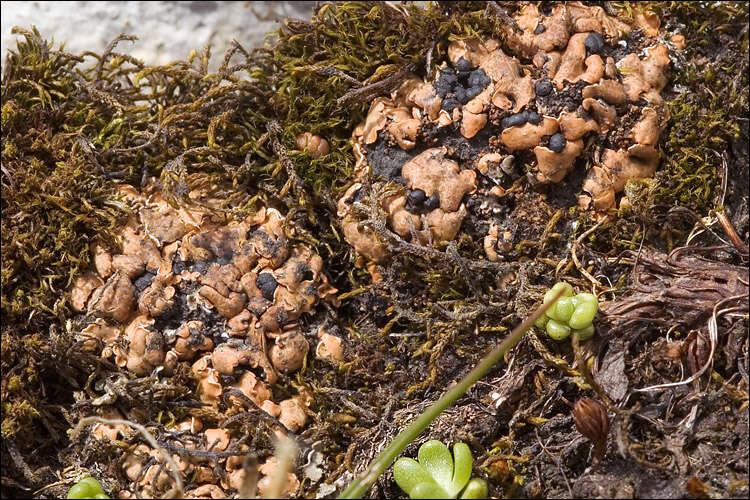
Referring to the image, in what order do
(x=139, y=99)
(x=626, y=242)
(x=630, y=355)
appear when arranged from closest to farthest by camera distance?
(x=630, y=355), (x=626, y=242), (x=139, y=99)

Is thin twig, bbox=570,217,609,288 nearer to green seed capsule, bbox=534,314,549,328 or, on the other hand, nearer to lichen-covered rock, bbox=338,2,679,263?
lichen-covered rock, bbox=338,2,679,263

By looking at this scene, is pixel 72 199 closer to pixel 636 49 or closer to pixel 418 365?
pixel 418 365

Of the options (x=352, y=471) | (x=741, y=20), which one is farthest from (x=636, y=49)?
(x=352, y=471)

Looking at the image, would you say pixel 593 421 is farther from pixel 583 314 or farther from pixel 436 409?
pixel 436 409

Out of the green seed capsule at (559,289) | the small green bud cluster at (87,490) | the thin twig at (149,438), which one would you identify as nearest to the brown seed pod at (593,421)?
the green seed capsule at (559,289)

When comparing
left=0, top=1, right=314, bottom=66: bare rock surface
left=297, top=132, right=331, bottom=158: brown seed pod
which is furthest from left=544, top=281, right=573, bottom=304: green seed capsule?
left=0, top=1, right=314, bottom=66: bare rock surface

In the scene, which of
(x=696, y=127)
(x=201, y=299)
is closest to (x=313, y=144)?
(x=201, y=299)

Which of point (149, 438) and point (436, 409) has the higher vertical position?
point (149, 438)
